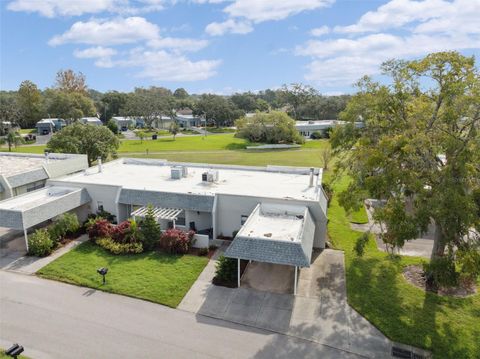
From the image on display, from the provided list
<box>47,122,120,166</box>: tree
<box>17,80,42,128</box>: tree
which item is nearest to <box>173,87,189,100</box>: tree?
<box>17,80,42,128</box>: tree

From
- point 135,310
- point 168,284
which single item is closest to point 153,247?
point 168,284

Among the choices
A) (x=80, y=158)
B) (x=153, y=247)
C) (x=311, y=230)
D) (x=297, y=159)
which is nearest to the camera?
(x=311, y=230)

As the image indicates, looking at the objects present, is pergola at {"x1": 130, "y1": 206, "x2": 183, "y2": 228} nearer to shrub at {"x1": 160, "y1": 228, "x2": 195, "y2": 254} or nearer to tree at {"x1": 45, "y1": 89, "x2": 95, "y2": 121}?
shrub at {"x1": 160, "y1": 228, "x2": 195, "y2": 254}

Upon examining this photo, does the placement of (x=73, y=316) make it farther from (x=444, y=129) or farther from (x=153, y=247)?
(x=444, y=129)

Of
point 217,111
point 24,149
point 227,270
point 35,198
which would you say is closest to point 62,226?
point 35,198

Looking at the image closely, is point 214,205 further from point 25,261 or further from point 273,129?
point 273,129
